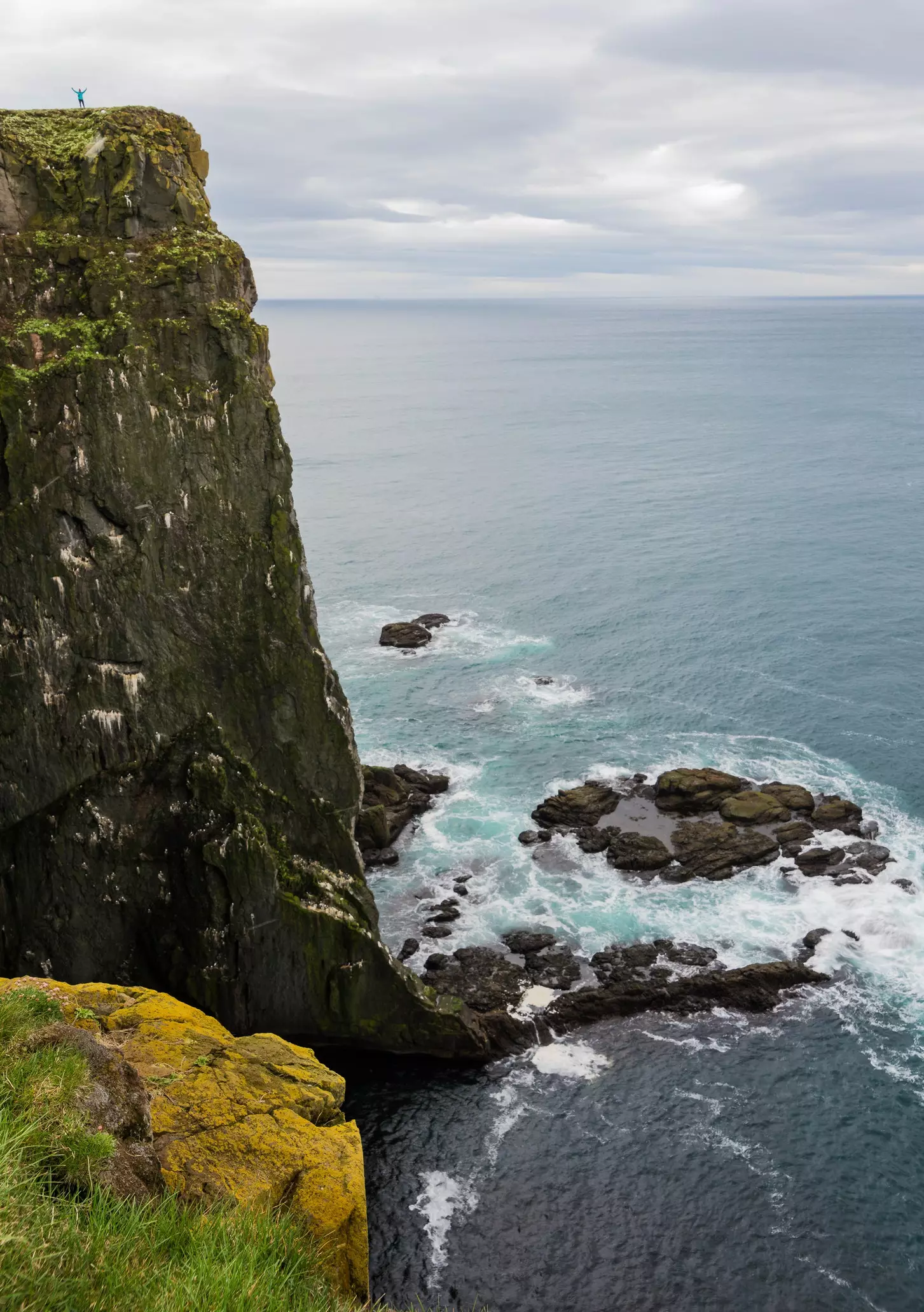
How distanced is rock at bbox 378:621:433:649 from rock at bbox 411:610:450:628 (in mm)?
1665

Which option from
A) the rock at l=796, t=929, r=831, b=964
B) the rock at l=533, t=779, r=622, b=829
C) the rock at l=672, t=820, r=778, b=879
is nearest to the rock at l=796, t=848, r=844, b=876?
the rock at l=672, t=820, r=778, b=879

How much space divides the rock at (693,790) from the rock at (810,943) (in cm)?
1087

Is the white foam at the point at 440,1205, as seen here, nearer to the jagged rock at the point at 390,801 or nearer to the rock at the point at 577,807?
the jagged rock at the point at 390,801

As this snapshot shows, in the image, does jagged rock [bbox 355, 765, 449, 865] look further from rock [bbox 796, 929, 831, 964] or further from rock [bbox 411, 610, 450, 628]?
rock [bbox 411, 610, 450, 628]

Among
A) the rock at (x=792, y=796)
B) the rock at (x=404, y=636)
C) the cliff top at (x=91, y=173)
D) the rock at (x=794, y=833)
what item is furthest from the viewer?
the rock at (x=404, y=636)

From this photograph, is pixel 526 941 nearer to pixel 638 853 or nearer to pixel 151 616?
pixel 638 853

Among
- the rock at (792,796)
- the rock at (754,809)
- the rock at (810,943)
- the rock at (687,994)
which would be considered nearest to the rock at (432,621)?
the rock at (754,809)

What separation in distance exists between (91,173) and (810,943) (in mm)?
44004

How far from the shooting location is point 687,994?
44844 mm

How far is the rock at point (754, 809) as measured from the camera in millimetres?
56125

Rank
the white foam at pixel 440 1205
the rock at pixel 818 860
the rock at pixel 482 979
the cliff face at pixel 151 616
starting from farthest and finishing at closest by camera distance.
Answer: the rock at pixel 818 860 → the rock at pixel 482 979 → the cliff face at pixel 151 616 → the white foam at pixel 440 1205

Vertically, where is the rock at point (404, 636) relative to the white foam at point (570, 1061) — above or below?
above

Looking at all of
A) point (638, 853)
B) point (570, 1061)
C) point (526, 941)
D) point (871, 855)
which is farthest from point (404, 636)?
point (570, 1061)

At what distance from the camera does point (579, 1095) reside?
39.7 metres
